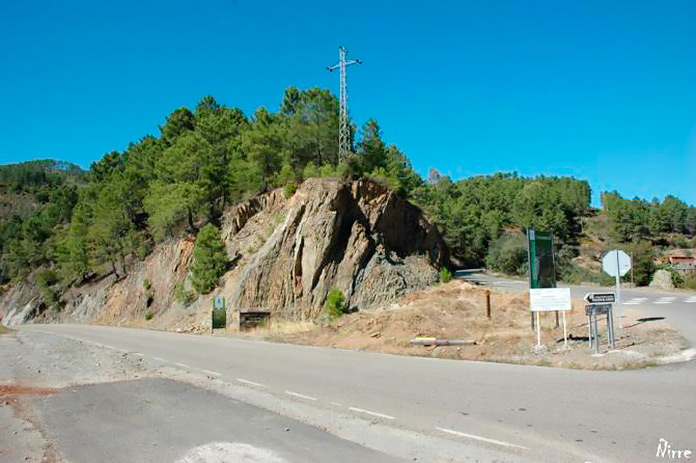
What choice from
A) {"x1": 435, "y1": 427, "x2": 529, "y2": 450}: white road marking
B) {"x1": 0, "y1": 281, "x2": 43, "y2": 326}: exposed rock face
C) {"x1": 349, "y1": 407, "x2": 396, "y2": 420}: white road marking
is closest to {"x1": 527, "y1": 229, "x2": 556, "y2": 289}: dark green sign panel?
{"x1": 349, "y1": 407, "x2": 396, "y2": 420}: white road marking

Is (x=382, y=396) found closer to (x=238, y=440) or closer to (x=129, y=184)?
(x=238, y=440)

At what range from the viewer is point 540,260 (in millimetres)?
16281

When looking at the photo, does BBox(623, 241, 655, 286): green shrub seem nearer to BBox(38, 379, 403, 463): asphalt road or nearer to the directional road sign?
the directional road sign

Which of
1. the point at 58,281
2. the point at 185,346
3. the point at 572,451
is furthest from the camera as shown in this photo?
the point at 58,281

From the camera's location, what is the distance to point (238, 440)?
22.3 ft

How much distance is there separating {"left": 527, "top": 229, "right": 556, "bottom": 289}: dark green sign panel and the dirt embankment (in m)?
1.58

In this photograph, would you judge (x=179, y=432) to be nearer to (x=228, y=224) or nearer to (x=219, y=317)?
(x=219, y=317)

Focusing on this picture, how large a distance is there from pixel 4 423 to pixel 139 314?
37.1m

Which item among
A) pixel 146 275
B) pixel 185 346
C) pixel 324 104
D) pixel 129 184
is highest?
pixel 324 104

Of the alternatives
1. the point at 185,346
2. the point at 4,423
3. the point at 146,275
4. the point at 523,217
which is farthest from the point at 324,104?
the point at 523,217

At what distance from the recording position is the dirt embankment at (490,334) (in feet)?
40.8

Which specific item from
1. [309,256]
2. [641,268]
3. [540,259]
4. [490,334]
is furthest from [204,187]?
[641,268]

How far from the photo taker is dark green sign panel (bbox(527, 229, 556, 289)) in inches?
624

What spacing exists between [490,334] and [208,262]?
2358cm
